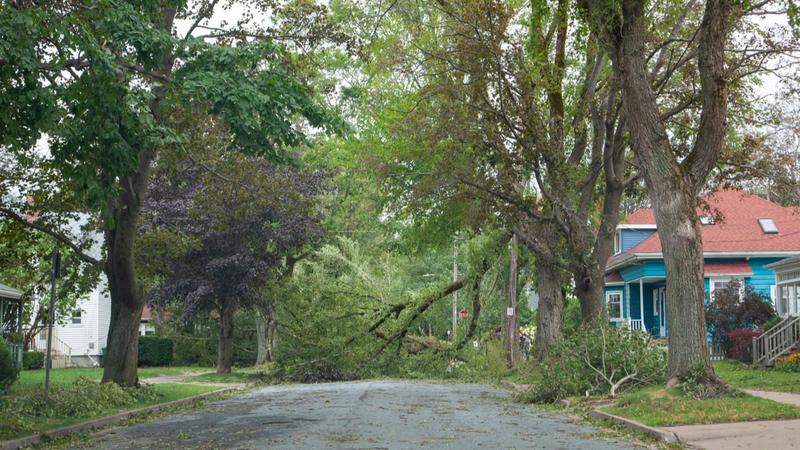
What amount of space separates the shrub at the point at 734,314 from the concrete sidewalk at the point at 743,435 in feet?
59.3

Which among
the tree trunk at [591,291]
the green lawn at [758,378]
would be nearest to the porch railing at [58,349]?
the tree trunk at [591,291]

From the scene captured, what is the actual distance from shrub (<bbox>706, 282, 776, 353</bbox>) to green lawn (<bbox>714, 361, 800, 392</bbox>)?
2.84 m

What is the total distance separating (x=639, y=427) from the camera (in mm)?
12953

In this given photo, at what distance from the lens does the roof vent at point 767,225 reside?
3962 centimetres

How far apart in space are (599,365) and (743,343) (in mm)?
11306

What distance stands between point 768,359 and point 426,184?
38.1 feet

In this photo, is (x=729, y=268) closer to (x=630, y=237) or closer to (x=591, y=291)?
(x=630, y=237)

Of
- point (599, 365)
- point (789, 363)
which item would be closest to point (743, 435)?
point (599, 365)

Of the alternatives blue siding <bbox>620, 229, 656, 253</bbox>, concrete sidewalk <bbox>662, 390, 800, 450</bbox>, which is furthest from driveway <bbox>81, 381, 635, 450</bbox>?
blue siding <bbox>620, 229, 656, 253</bbox>

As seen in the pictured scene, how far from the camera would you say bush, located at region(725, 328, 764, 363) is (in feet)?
92.7

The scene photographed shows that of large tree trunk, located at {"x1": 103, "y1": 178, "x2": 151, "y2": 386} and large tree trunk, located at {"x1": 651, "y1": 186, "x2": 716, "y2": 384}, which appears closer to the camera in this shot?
large tree trunk, located at {"x1": 651, "y1": 186, "x2": 716, "y2": 384}

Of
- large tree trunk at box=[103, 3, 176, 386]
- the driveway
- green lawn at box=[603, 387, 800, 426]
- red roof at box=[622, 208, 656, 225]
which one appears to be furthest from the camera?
red roof at box=[622, 208, 656, 225]

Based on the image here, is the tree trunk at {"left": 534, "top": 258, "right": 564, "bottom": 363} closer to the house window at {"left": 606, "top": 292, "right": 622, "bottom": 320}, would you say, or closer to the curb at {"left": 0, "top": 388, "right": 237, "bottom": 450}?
the curb at {"left": 0, "top": 388, "right": 237, "bottom": 450}

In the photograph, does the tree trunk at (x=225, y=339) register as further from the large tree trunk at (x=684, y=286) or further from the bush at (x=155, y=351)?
the large tree trunk at (x=684, y=286)
